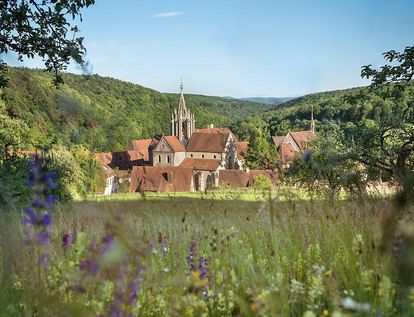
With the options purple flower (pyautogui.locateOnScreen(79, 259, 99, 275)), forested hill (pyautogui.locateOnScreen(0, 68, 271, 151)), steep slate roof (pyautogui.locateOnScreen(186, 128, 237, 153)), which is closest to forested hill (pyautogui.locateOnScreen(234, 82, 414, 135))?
forested hill (pyautogui.locateOnScreen(0, 68, 271, 151))

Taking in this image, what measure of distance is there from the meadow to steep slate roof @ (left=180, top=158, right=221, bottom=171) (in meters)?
71.9

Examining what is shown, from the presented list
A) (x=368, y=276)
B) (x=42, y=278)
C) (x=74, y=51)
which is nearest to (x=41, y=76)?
(x=74, y=51)

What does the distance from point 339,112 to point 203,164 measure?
2582 inches

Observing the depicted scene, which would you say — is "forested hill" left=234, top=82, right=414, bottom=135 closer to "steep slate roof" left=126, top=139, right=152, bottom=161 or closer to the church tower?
the church tower

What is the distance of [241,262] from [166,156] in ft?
274

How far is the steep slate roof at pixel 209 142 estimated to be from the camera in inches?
3364

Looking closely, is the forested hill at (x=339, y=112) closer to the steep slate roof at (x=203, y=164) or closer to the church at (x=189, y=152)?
the church at (x=189, y=152)

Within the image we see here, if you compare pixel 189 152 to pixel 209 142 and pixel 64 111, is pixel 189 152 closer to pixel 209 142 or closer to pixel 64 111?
pixel 209 142

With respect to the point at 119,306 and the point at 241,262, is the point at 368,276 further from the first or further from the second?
the point at 119,306

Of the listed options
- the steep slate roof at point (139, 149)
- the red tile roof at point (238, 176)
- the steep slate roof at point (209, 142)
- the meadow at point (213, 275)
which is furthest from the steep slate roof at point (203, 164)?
the meadow at point (213, 275)

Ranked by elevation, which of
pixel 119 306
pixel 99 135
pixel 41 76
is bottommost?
pixel 119 306

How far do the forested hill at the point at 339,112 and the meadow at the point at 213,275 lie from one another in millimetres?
5485

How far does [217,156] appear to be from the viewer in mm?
85438

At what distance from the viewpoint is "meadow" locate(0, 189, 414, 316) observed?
1.59 m
